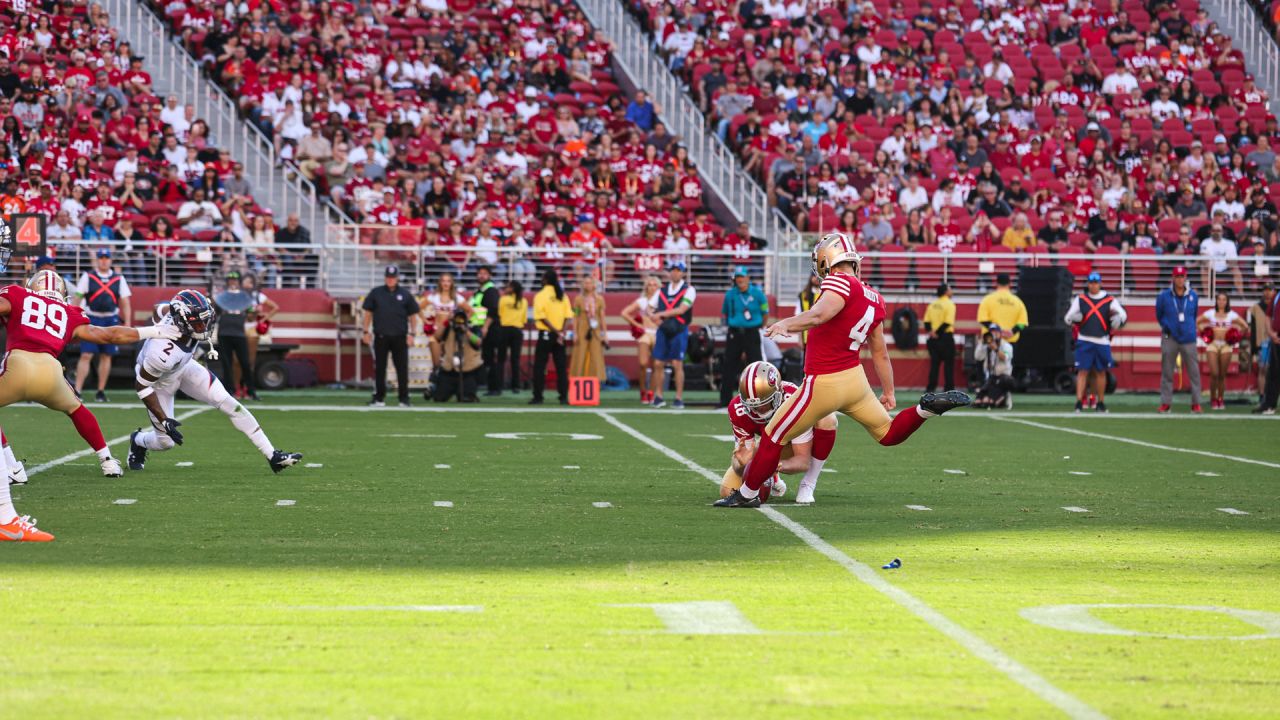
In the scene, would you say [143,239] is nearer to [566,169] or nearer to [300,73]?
[300,73]

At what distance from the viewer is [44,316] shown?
10656mm

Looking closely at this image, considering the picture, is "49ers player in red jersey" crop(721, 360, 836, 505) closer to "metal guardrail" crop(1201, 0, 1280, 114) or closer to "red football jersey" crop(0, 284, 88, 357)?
"red football jersey" crop(0, 284, 88, 357)

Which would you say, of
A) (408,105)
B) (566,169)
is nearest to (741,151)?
(566,169)

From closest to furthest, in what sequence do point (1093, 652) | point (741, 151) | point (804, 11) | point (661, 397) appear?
point (1093, 652) → point (661, 397) → point (741, 151) → point (804, 11)

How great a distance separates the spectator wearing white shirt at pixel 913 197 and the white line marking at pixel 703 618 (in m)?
24.4

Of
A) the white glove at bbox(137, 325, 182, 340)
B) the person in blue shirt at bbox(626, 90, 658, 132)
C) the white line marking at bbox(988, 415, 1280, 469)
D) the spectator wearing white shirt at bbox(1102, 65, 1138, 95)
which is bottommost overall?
the white line marking at bbox(988, 415, 1280, 469)

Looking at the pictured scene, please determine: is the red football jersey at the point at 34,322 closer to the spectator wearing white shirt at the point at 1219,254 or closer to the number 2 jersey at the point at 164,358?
the number 2 jersey at the point at 164,358

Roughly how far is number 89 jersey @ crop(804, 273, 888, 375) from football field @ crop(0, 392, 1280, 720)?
96cm

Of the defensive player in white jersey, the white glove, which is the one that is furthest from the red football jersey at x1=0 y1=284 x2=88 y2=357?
the defensive player in white jersey

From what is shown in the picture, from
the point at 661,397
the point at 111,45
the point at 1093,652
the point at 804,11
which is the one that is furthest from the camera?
the point at 804,11

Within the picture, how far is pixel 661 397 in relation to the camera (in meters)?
23.3

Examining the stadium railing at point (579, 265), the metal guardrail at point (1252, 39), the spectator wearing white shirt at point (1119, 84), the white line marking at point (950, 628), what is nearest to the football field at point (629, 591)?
the white line marking at point (950, 628)

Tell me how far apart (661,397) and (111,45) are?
43.4ft

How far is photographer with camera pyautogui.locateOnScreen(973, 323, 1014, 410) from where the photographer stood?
23.2m
